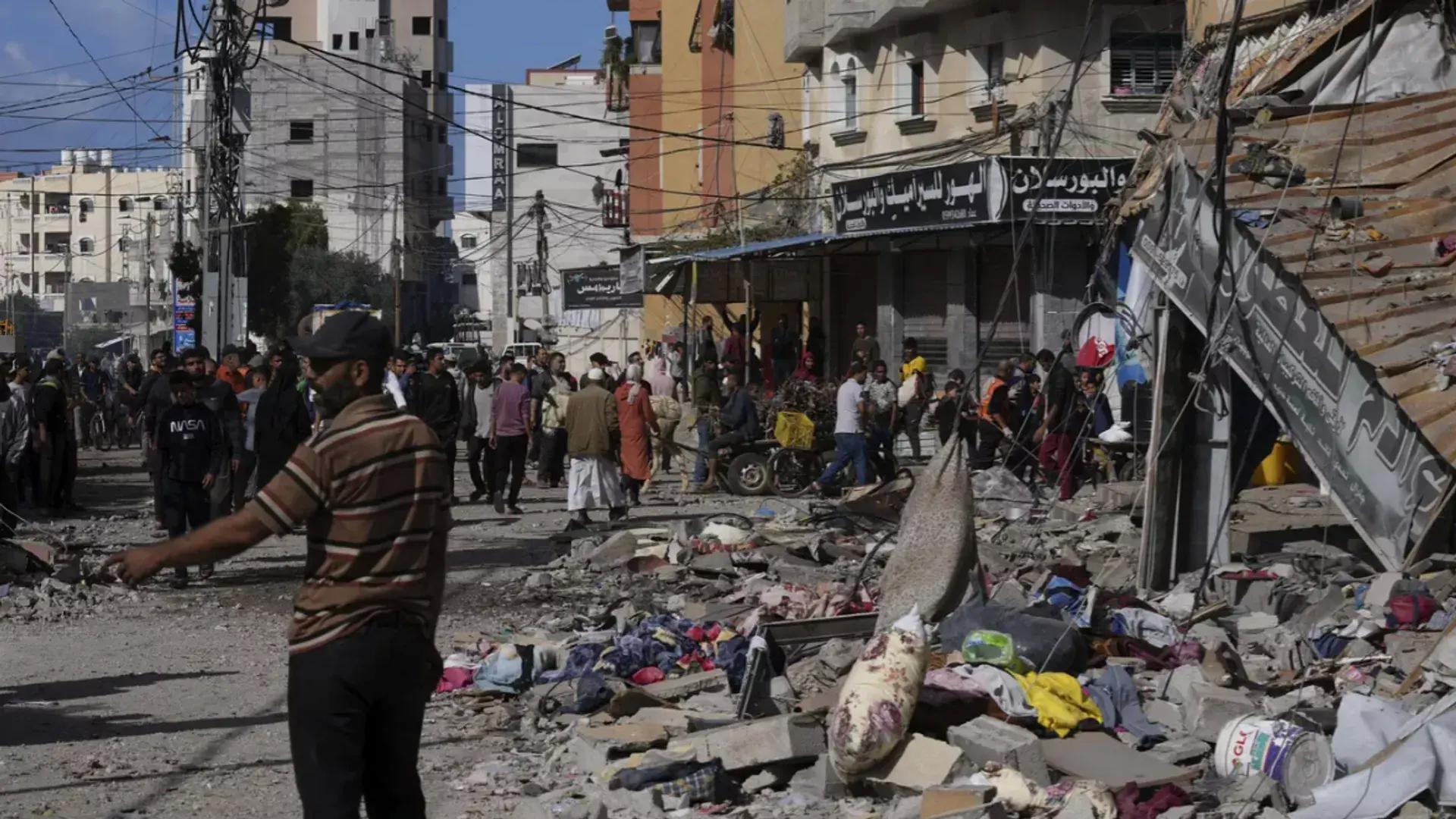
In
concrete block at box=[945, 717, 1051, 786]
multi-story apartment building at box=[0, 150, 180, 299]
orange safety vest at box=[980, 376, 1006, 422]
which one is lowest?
concrete block at box=[945, 717, 1051, 786]

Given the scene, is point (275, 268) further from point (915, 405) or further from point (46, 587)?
point (46, 587)

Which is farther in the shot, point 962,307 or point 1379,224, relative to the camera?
point 962,307

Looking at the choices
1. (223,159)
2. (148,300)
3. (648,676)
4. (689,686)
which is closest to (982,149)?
(223,159)

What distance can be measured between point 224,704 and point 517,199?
7912cm

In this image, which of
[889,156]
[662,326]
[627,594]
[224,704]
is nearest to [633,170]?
[662,326]

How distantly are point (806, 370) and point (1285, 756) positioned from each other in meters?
20.6

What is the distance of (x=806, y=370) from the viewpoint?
27422mm

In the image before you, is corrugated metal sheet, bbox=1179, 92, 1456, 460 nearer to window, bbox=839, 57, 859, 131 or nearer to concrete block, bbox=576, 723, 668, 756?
concrete block, bbox=576, 723, 668, 756

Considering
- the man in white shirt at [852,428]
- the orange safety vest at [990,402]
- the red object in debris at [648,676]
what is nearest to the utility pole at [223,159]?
the man in white shirt at [852,428]

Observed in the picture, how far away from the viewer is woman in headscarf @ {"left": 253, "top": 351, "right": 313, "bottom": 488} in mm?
13797

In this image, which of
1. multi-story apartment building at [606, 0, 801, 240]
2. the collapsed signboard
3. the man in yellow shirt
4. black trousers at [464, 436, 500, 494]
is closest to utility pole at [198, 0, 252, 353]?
black trousers at [464, 436, 500, 494]

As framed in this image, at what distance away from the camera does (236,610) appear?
1255cm

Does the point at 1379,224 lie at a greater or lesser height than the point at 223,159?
lesser

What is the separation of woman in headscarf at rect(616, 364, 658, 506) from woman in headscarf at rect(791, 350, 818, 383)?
470 cm
